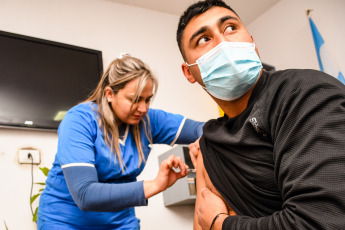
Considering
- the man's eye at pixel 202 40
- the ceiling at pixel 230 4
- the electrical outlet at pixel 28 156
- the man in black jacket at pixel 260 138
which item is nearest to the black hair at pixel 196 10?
the man in black jacket at pixel 260 138

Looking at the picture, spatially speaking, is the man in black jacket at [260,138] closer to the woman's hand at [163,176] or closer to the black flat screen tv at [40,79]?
the woman's hand at [163,176]

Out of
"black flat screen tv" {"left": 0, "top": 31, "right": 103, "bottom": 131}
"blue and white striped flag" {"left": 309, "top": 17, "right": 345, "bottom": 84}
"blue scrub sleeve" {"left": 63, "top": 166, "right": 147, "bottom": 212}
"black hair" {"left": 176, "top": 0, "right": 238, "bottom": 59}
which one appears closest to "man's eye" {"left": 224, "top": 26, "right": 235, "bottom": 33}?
"black hair" {"left": 176, "top": 0, "right": 238, "bottom": 59}

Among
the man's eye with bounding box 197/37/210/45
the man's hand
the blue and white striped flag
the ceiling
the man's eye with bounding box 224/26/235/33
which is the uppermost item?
the ceiling

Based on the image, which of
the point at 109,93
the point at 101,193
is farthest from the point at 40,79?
the point at 101,193

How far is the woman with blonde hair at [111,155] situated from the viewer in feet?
4.29

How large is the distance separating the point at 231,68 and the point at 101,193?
0.69 m

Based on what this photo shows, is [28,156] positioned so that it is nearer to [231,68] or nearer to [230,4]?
[231,68]

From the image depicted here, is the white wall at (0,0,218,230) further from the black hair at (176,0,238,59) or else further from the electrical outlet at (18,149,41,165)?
the black hair at (176,0,238,59)

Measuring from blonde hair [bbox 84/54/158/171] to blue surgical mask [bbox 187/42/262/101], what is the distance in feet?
1.88

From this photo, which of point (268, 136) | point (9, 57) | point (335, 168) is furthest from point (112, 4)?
point (335, 168)

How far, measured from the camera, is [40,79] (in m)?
2.58

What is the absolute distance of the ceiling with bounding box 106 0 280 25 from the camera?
350 cm

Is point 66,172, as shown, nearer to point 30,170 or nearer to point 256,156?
point 256,156

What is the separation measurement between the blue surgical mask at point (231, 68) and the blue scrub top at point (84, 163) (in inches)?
25.1
